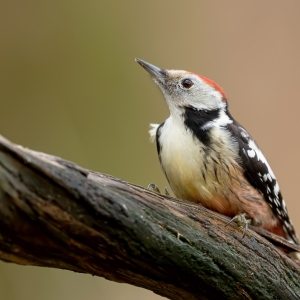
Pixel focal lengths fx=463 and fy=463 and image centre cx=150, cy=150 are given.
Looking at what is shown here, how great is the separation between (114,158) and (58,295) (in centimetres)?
125

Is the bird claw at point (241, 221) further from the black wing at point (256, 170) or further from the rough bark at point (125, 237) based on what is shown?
the black wing at point (256, 170)

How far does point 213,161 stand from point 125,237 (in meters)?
0.79

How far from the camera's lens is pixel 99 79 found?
164 inches

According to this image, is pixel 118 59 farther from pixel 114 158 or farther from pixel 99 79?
pixel 114 158

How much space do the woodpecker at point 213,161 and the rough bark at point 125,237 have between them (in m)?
0.20

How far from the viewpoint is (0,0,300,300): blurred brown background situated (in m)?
3.95

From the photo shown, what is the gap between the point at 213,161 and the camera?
6.95 ft

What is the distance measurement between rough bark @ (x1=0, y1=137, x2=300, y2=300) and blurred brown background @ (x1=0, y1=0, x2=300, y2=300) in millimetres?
2216

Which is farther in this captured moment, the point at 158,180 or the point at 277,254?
the point at 158,180

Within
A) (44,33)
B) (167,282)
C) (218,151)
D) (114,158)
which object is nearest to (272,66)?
(114,158)

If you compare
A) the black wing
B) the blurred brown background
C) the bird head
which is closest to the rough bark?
the black wing

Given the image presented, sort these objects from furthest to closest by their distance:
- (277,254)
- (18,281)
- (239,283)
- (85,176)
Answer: (18,281) < (277,254) < (239,283) < (85,176)

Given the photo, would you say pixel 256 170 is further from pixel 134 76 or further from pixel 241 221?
pixel 134 76

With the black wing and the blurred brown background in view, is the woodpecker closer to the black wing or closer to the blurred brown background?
the black wing
